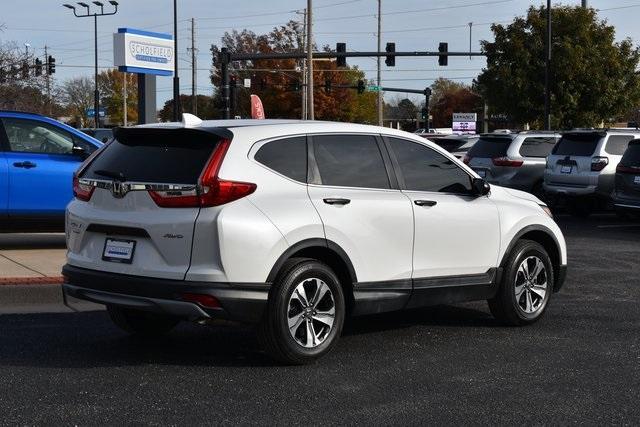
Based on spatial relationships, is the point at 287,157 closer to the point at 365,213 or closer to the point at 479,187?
the point at 365,213

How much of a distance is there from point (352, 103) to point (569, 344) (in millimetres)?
72225

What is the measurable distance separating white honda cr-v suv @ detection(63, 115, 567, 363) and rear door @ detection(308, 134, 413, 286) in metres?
0.01

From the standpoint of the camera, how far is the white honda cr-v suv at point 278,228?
19.8 feet

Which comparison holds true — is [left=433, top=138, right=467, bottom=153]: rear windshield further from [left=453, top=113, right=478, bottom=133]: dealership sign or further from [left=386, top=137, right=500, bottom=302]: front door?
[left=453, top=113, right=478, bottom=133]: dealership sign

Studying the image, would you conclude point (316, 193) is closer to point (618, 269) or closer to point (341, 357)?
point (341, 357)

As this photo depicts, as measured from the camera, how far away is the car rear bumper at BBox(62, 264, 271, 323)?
19.6 feet

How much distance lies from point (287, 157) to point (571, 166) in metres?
13.0

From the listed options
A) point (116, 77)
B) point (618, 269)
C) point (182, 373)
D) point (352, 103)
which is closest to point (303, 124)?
point (182, 373)

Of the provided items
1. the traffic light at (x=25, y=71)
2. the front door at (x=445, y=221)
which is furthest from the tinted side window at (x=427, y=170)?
A: the traffic light at (x=25, y=71)

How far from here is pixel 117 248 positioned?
6.34 meters

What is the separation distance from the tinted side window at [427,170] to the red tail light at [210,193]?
154cm

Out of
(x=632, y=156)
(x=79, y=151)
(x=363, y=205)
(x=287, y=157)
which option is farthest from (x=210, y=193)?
(x=632, y=156)

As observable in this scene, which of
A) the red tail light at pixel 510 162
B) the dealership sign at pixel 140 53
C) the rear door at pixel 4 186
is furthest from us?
the red tail light at pixel 510 162

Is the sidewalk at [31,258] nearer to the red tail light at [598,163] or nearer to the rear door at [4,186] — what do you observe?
the rear door at [4,186]
